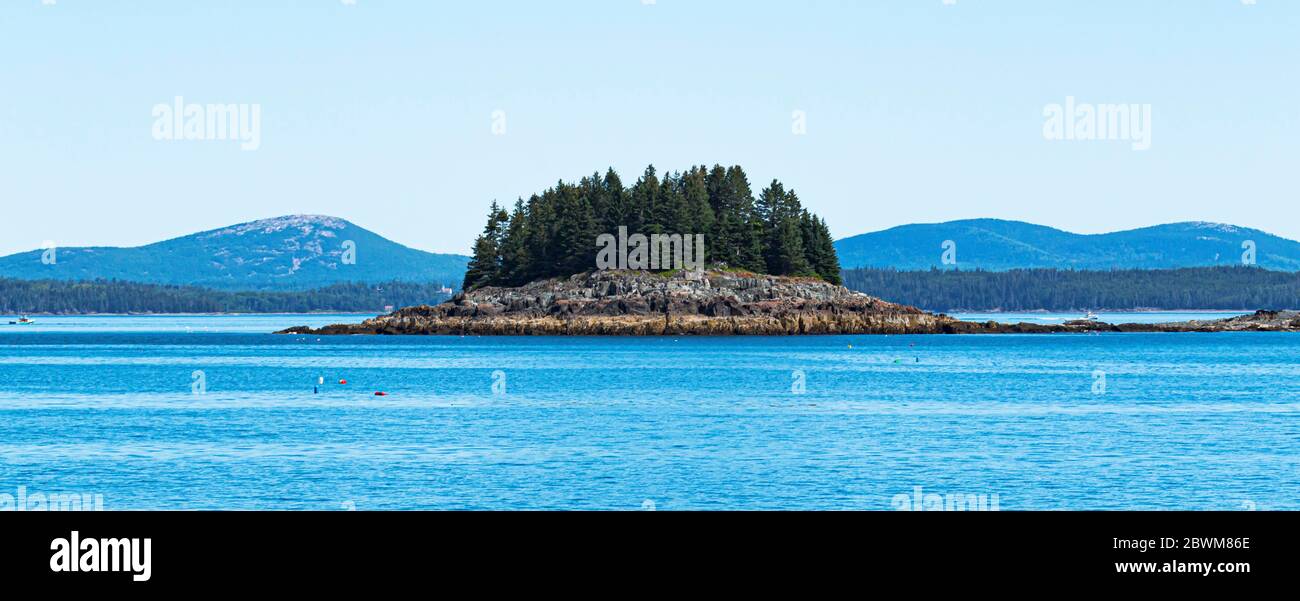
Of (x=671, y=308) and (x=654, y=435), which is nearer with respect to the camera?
(x=654, y=435)

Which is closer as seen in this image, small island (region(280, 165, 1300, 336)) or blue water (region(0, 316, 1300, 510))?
blue water (region(0, 316, 1300, 510))

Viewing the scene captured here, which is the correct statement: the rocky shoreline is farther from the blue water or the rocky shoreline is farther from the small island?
the blue water

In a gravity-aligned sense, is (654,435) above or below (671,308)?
below

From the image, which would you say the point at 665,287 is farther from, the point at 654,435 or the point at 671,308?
the point at 654,435

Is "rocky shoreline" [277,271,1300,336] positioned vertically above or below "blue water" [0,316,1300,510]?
above

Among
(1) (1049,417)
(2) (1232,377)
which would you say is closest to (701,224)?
(2) (1232,377)

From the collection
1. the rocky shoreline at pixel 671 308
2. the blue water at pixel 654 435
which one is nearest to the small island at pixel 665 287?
the rocky shoreline at pixel 671 308

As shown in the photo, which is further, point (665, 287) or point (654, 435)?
point (665, 287)

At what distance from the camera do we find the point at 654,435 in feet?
191

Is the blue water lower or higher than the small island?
lower

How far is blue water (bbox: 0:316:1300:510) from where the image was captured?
4088 cm

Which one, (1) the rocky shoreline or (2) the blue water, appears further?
(1) the rocky shoreline

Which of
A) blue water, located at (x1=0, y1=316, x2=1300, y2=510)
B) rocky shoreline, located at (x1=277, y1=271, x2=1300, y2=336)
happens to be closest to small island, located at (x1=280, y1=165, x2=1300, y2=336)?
rocky shoreline, located at (x1=277, y1=271, x2=1300, y2=336)

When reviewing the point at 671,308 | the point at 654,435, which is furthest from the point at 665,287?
the point at 654,435
